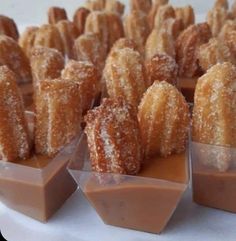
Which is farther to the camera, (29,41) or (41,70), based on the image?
(29,41)

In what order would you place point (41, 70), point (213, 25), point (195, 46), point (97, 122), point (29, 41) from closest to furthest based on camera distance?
point (97, 122) → point (41, 70) → point (195, 46) → point (29, 41) → point (213, 25)

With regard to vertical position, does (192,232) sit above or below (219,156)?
below

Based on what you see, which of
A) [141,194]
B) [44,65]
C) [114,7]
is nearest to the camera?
[141,194]

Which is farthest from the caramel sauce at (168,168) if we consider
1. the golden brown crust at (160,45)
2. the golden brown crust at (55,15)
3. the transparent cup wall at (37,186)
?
the golden brown crust at (55,15)

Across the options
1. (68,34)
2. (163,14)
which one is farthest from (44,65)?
(163,14)

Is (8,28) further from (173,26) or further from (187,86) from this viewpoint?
(187,86)

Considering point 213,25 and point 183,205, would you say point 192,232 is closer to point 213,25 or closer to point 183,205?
point 183,205

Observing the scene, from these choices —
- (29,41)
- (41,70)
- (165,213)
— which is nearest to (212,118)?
(165,213)
